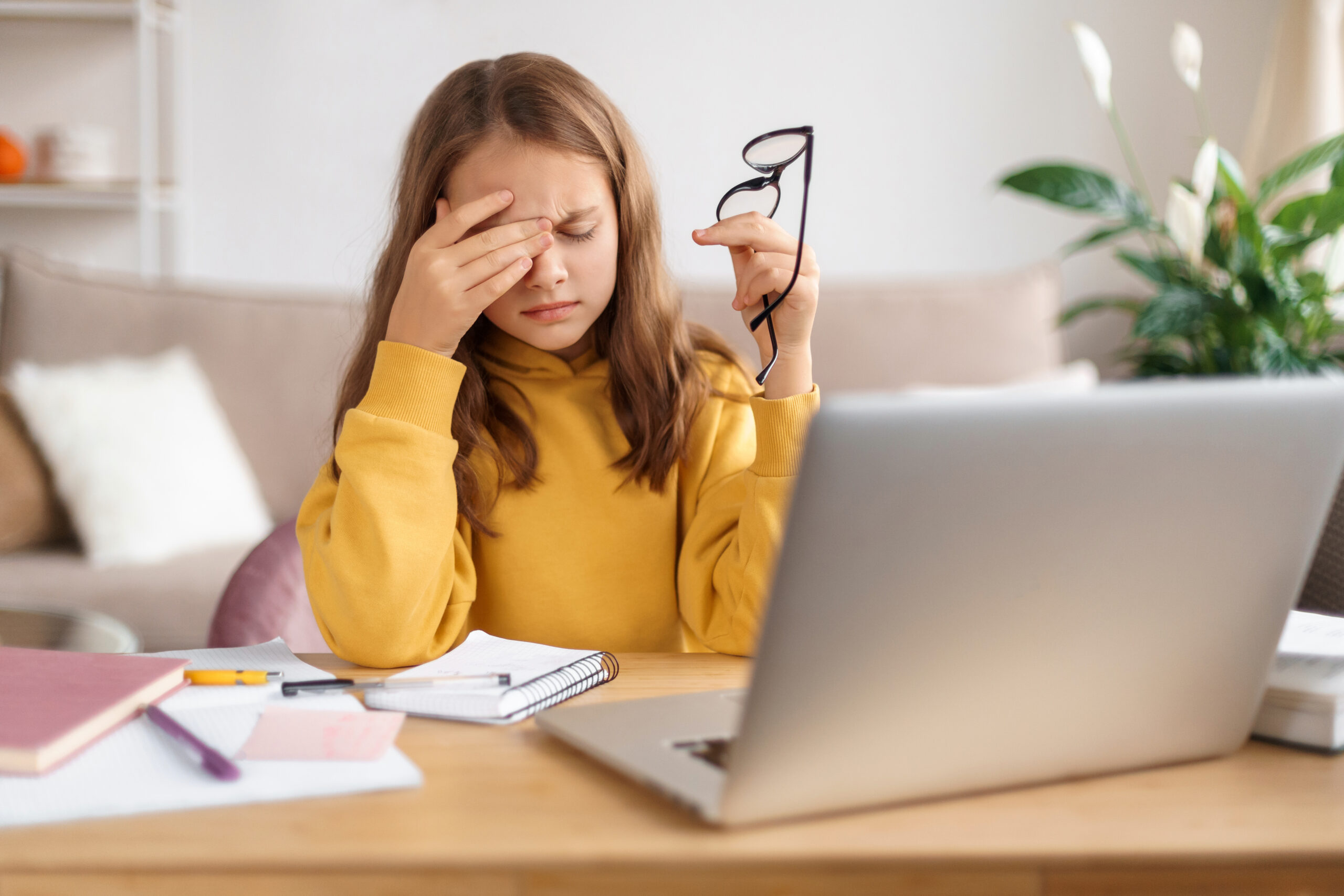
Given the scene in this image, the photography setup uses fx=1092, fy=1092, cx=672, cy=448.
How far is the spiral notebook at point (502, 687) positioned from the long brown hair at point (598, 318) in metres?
0.26

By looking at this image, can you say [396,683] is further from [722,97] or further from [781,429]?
[722,97]

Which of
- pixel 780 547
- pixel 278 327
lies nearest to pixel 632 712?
pixel 780 547

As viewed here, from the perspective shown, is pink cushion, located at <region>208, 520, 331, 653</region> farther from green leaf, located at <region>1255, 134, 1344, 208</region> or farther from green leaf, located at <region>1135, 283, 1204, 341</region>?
green leaf, located at <region>1255, 134, 1344, 208</region>

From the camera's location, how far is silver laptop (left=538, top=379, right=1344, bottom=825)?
439 mm

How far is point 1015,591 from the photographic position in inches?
18.9

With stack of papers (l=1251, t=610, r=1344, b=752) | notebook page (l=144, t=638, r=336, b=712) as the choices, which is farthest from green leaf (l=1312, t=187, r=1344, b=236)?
notebook page (l=144, t=638, r=336, b=712)

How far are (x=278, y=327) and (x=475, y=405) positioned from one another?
1379 mm

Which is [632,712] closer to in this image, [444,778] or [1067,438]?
[444,778]

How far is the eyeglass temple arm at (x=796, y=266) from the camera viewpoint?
33.8 inches

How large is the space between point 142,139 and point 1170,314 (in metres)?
2.27

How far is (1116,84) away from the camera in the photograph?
8.92 ft

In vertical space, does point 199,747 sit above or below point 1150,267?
below

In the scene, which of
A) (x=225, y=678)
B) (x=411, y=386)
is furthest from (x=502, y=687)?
(x=411, y=386)

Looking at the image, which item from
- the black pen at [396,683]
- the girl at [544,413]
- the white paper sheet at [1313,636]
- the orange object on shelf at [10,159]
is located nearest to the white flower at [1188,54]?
the girl at [544,413]
